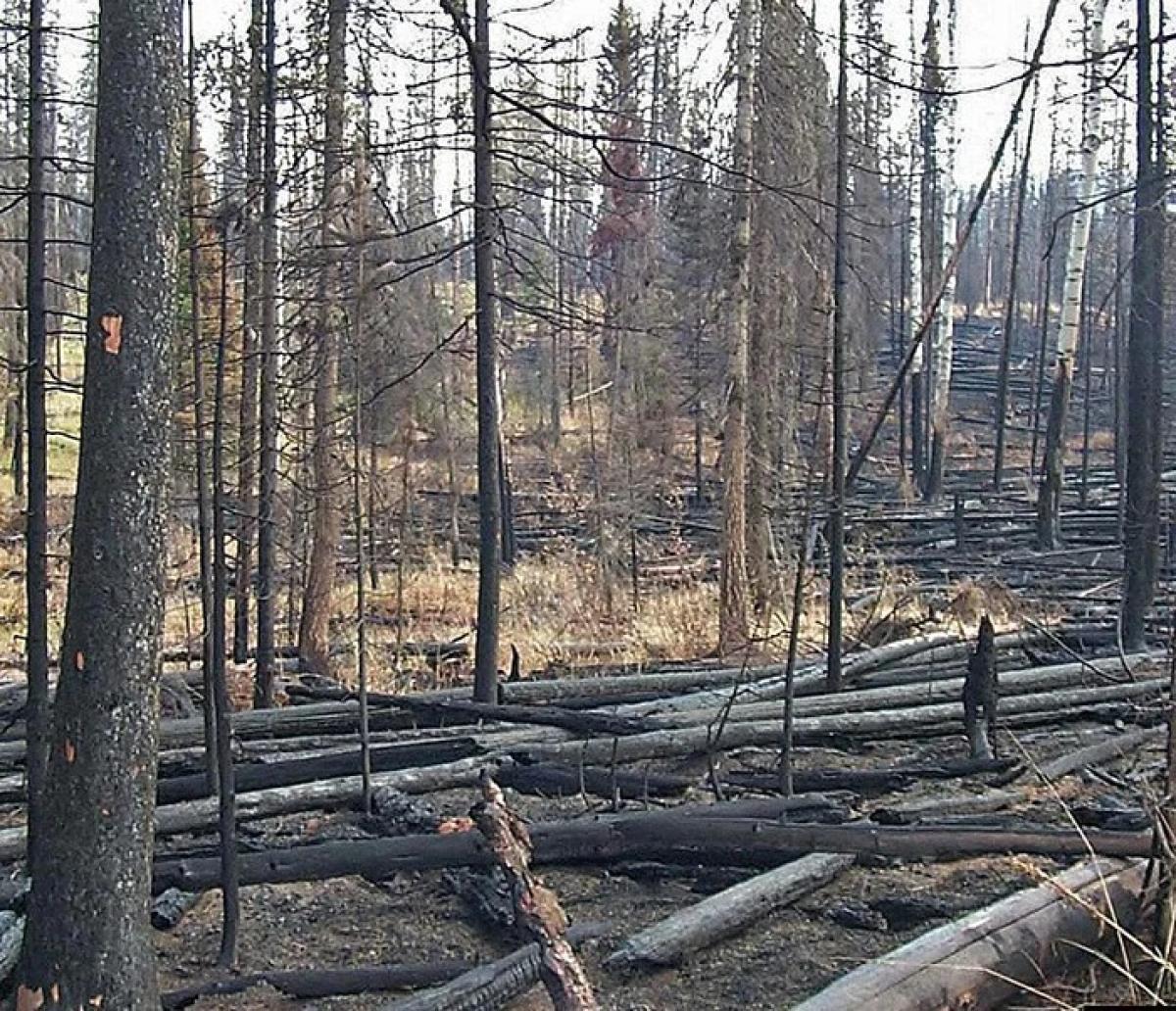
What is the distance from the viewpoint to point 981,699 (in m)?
8.87

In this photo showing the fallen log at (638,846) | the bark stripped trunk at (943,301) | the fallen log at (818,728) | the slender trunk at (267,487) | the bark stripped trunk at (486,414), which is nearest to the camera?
the fallen log at (638,846)

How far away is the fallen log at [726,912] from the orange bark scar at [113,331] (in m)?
3.25

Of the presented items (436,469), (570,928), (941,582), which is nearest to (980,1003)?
(570,928)

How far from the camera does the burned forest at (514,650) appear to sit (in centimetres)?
487

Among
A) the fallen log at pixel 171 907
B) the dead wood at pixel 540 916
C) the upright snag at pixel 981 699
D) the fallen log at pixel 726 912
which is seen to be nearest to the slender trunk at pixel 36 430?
the fallen log at pixel 171 907

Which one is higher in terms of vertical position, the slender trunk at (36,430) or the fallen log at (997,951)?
the slender trunk at (36,430)

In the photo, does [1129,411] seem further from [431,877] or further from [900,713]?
[431,877]

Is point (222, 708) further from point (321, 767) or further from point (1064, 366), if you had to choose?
point (1064, 366)

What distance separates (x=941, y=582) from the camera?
20328 millimetres

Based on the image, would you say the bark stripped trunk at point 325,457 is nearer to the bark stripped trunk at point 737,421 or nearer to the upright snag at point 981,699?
the bark stripped trunk at point 737,421

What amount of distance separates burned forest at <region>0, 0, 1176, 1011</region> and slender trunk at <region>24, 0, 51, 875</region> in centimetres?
3

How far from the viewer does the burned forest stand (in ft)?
16.0

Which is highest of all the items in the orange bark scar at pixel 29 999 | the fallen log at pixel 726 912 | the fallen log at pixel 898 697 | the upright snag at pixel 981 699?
the upright snag at pixel 981 699

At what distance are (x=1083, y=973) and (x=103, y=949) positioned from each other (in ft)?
12.1
